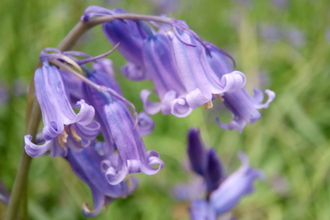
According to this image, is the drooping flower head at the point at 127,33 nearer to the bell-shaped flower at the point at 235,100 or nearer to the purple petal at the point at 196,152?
the bell-shaped flower at the point at 235,100

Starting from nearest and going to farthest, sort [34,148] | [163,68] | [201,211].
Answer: [34,148] < [163,68] < [201,211]

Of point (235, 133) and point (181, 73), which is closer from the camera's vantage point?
point (181, 73)

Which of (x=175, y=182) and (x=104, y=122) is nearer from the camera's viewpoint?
(x=104, y=122)

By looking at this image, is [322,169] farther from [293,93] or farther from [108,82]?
[108,82]

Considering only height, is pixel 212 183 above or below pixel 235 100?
below

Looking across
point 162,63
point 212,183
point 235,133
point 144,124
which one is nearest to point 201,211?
point 212,183

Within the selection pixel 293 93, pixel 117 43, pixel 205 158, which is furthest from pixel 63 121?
pixel 293 93

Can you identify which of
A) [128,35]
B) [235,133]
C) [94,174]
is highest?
[128,35]

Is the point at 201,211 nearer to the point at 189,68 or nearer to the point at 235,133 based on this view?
the point at 189,68
